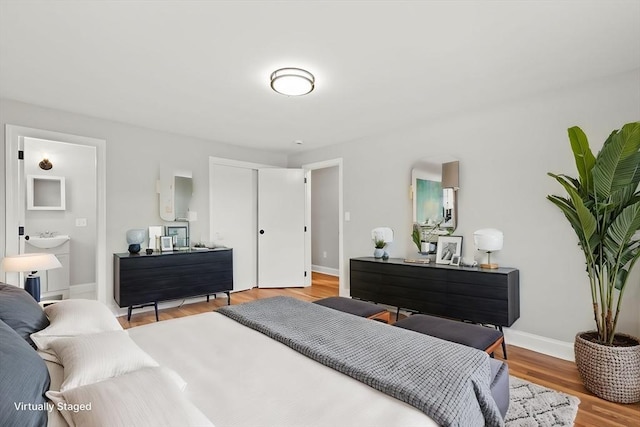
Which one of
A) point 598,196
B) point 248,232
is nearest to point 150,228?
point 248,232

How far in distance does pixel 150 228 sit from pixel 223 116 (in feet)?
5.79

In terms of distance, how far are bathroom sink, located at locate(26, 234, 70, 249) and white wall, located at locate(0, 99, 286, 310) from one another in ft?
3.84

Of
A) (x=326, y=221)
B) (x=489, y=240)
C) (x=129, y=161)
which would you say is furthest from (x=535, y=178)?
(x=129, y=161)

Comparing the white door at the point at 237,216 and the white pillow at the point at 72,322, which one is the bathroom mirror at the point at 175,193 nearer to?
the white door at the point at 237,216

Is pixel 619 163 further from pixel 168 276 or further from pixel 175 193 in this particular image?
pixel 175 193

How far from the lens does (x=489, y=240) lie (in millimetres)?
3154

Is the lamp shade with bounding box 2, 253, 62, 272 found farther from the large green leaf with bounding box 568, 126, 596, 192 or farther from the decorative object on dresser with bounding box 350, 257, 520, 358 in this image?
the large green leaf with bounding box 568, 126, 596, 192

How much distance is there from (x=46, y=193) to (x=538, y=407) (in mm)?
5854

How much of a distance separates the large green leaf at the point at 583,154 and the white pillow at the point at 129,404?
278cm

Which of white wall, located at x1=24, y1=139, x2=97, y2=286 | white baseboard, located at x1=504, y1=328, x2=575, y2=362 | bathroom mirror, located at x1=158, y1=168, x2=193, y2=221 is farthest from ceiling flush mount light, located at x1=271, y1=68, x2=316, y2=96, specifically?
white wall, located at x1=24, y1=139, x2=97, y2=286

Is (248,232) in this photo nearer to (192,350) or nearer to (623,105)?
(192,350)

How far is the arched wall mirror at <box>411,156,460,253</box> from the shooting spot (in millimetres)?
3688

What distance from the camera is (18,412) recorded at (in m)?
0.90

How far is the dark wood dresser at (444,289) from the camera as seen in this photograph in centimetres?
294
